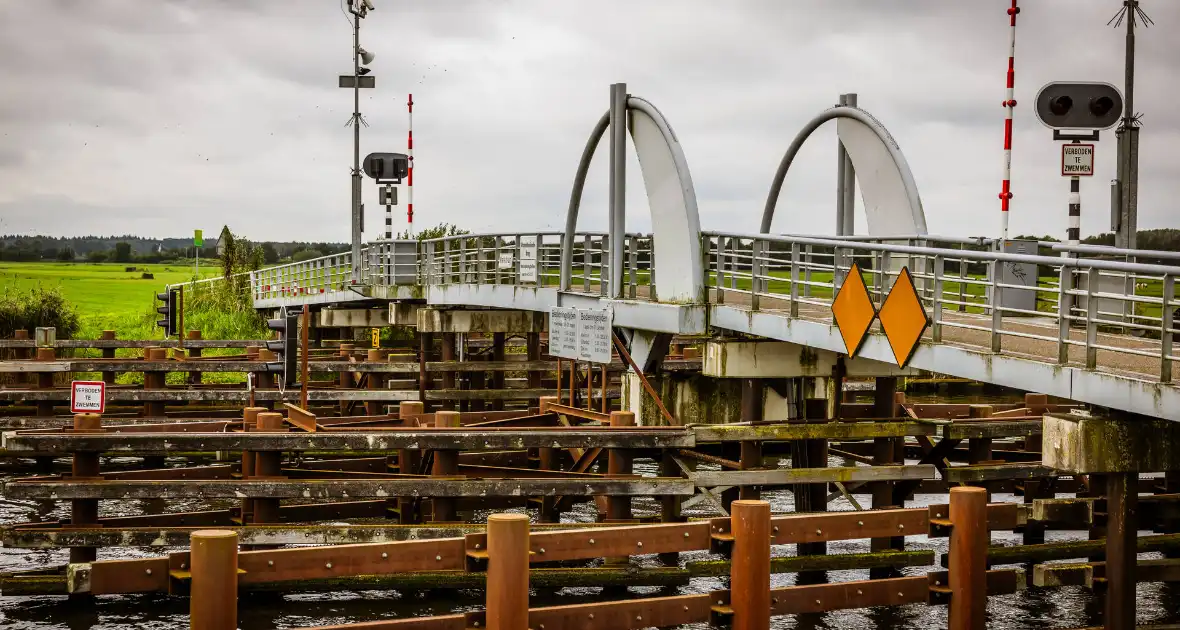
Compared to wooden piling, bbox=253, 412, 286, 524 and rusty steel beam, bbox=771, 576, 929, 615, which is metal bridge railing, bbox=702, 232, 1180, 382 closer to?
rusty steel beam, bbox=771, 576, 929, 615

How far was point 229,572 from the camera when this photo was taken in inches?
374

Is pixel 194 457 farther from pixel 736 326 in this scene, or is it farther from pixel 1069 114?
pixel 1069 114

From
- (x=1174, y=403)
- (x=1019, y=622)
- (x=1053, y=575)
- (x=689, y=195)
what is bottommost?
(x=1019, y=622)

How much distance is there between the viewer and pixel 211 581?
9.45 m

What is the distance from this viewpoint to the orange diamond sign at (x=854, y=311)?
13.5 meters

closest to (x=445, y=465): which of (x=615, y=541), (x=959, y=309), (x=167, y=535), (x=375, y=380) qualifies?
(x=167, y=535)

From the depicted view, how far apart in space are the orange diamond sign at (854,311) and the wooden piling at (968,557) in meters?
2.36

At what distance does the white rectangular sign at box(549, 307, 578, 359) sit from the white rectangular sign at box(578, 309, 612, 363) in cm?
13

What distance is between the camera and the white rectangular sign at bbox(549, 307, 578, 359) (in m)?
17.7

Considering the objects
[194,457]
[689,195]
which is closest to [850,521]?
[689,195]

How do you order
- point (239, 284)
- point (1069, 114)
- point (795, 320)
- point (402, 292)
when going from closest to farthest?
point (795, 320), point (1069, 114), point (402, 292), point (239, 284)

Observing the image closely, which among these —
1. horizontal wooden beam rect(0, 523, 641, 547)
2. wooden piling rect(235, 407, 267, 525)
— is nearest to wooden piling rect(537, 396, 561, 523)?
wooden piling rect(235, 407, 267, 525)

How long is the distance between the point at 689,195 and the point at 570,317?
7.00 ft

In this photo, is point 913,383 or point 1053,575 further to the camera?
point 913,383
